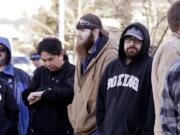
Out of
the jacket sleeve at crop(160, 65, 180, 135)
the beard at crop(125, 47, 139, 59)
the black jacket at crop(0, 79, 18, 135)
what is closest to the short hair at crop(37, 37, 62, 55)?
the black jacket at crop(0, 79, 18, 135)

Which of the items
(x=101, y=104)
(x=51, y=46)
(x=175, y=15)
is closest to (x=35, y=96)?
(x=51, y=46)

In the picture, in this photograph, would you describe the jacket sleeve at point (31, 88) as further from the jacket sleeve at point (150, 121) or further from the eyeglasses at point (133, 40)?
the jacket sleeve at point (150, 121)

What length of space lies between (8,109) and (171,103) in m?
2.45

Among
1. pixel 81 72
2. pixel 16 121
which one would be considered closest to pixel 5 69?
pixel 16 121

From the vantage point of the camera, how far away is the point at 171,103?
4180 mm

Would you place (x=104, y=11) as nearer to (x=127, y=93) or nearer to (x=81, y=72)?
(x=81, y=72)

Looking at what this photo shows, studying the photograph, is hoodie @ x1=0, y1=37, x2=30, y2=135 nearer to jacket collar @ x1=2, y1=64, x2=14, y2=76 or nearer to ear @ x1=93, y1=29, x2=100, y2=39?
jacket collar @ x1=2, y1=64, x2=14, y2=76

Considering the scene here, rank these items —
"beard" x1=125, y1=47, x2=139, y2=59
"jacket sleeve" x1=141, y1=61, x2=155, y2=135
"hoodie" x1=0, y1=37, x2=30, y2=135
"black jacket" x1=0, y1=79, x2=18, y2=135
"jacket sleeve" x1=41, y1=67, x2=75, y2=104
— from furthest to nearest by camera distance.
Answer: "hoodie" x1=0, y1=37, x2=30, y2=135
"black jacket" x1=0, y1=79, x2=18, y2=135
"jacket sleeve" x1=41, y1=67, x2=75, y2=104
"beard" x1=125, y1=47, x2=139, y2=59
"jacket sleeve" x1=141, y1=61, x2=155, y2=135

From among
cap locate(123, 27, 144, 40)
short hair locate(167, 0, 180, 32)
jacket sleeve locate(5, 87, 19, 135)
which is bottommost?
jacket sleeve locate(5, 87, 19, 135)

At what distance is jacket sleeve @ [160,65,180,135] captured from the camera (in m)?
4.15

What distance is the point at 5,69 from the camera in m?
6.49

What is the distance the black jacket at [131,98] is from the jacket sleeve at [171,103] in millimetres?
696

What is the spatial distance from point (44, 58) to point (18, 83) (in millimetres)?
611

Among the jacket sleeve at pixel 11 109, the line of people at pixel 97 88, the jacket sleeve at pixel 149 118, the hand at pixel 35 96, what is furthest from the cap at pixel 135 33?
the jacket sleeve at pixel 11 109
